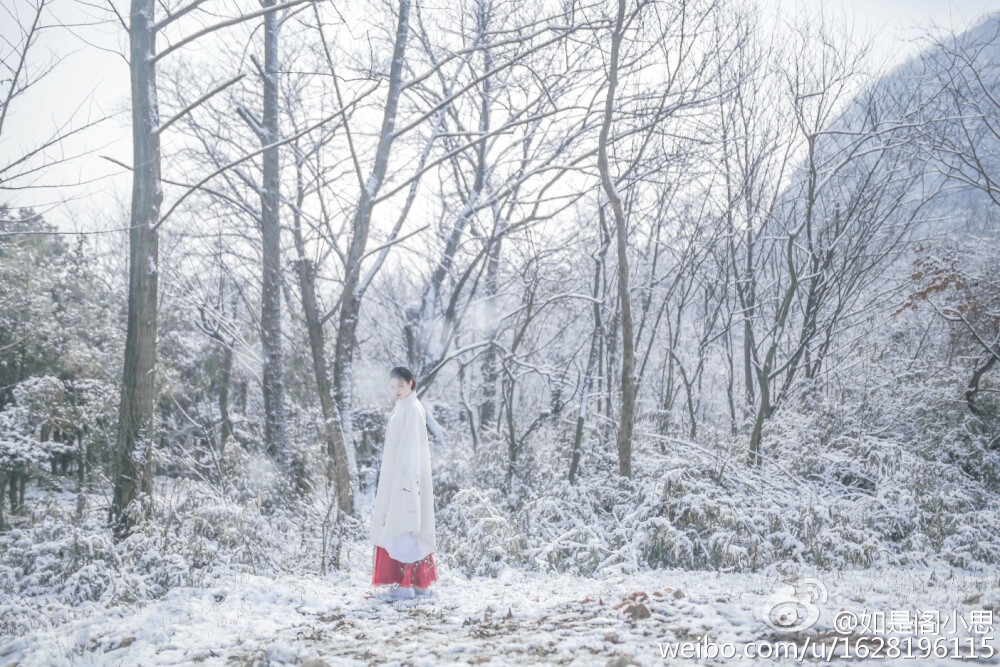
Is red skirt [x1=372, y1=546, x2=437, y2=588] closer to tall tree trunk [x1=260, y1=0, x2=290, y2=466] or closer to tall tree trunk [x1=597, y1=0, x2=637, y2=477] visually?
tall tree trunk [x1=597, y1=0, x2=637, y2=477]

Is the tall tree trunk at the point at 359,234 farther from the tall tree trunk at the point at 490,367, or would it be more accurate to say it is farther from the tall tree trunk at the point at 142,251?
the tall tree trunk at the point at 490,367

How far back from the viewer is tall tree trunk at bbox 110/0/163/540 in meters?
6.21

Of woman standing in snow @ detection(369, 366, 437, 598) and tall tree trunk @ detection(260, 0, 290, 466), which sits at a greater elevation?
tall tree trunk @ detection(260, 0, 290, 466)

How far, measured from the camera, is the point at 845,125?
9664mm

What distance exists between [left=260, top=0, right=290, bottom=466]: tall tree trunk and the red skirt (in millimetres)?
5067

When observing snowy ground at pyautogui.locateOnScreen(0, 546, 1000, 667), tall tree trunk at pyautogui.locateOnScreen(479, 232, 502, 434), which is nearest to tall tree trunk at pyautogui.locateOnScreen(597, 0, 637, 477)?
snowy ground at pyautogui.locateOnScreen(0, 546, 1000, 667)

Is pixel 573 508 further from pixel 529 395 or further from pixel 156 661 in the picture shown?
pixel 529 395

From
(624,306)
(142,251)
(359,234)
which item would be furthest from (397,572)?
(359,234)

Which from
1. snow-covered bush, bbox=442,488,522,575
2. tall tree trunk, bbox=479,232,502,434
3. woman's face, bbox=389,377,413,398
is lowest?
snow-covered bush, bbox=442,488,522,575

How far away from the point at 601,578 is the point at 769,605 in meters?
2.17

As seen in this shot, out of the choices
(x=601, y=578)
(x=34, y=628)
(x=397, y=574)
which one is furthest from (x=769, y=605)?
(x=34, y=628)

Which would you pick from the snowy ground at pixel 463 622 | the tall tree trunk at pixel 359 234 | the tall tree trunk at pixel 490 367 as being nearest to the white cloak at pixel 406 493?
the snowy ground at pixel 463 622

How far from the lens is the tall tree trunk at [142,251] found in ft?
20.4

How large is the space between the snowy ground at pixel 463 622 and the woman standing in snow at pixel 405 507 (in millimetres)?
228
